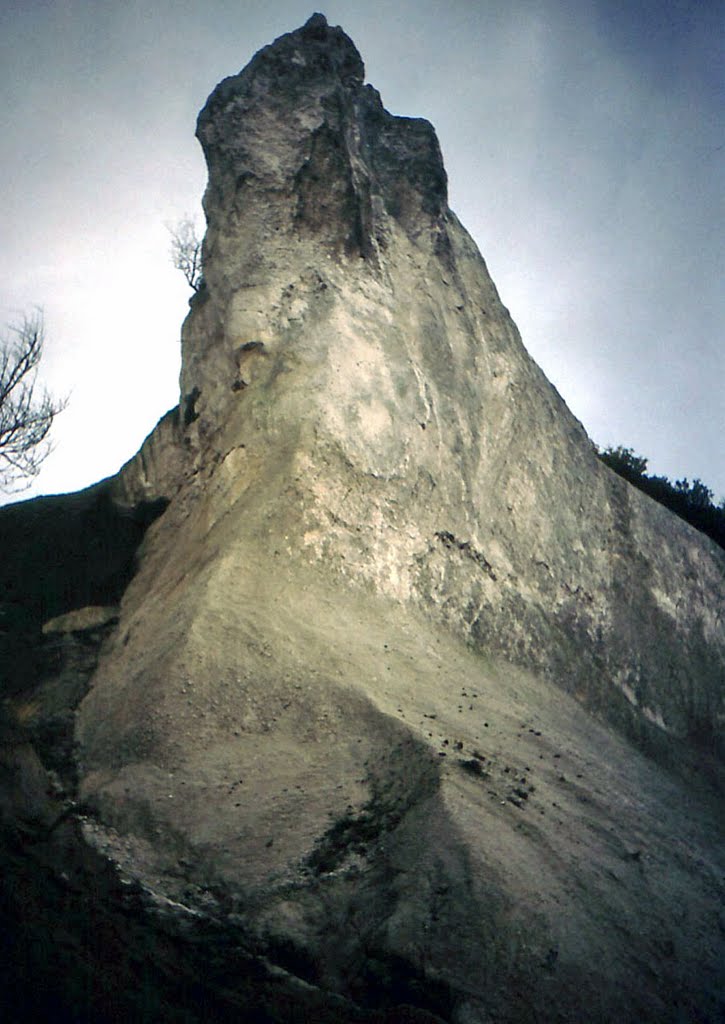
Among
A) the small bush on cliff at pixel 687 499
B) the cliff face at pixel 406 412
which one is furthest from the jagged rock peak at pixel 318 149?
the small bush on cliff at pixel 687 499

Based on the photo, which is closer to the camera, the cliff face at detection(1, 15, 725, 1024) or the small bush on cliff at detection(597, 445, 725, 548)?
the cliff face at detection(1, 15, 725, 1024)

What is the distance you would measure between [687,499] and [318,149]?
632 cm

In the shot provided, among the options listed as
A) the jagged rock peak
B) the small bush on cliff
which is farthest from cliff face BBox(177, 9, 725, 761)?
the small bush on cliff

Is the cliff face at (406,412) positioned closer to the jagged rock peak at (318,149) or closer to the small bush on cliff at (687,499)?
the jagged rock peak at (318,149)

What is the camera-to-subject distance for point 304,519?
4.84m

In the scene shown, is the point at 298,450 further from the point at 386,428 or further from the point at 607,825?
the point at 607,825

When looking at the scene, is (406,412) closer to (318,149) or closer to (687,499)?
(318,149)

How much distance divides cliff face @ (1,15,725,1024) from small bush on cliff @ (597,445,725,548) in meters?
1.84

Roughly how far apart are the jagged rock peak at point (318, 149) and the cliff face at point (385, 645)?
0.09ft

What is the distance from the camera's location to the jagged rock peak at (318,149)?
21.3 ft

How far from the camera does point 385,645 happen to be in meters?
4.54

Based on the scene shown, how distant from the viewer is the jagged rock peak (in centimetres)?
650

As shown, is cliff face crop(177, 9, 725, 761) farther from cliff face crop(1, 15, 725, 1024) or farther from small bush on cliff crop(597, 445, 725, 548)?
small bush on cliff crop(597, 445, 725, 548)

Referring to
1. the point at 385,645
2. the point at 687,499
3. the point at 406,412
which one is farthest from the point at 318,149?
the point at 687,499
